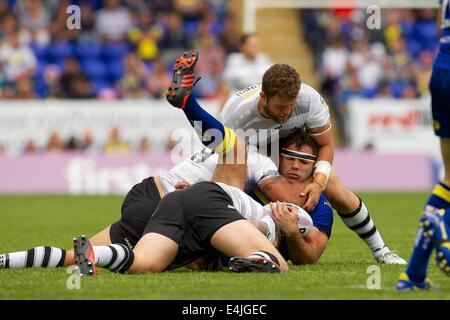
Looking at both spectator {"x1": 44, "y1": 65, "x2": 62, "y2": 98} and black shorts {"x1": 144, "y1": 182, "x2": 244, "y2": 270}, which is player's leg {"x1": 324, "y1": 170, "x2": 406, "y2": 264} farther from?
spectator {"x1": 44, "y1": 65, "x2": 62, "y2": 98}

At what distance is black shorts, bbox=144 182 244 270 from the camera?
22.6 ft

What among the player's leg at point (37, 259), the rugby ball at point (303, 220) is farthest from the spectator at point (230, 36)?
the player's leg at point (37, 259)

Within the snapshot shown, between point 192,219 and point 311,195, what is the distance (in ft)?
3.68

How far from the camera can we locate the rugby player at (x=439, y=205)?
573 cm

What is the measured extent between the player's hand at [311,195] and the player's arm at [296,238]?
0.18m

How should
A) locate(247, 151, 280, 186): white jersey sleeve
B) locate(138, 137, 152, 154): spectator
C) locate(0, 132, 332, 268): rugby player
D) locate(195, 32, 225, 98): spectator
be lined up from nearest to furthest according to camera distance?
locate(0, 132, 332, 268): rugby player, locate(247, 151, 280, 186): white jersey sleeve, locate(138, 137, 152, 154): spectator, locate(195, 32, 225, 98): spectator

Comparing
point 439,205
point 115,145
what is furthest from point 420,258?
point 115,145

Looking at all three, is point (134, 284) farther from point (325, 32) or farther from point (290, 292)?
point (325, 32)

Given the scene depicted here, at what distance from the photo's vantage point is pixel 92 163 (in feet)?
60.8

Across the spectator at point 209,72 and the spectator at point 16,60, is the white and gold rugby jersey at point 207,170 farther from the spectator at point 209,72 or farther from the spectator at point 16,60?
the spectator at point 16,60

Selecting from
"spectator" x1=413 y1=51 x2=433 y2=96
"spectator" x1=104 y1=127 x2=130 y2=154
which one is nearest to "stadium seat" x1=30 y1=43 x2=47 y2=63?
"spectator" x1=104 y1=127 x2=130 y2=154

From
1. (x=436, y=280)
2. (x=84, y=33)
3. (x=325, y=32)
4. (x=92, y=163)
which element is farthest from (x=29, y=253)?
(x=325, y=32)

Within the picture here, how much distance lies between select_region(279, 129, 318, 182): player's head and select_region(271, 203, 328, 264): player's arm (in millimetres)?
483
